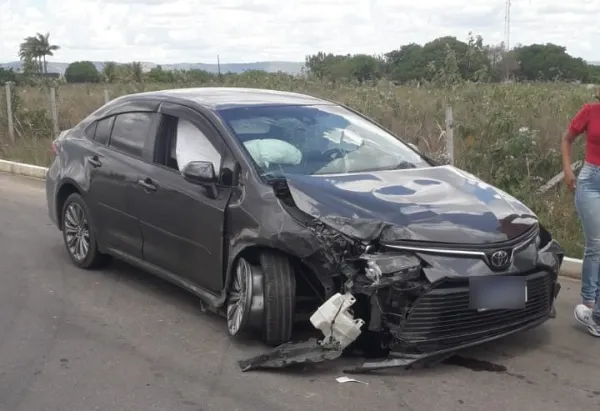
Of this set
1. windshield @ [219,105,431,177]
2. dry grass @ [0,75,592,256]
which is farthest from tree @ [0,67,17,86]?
windshield @ [219,105,431,177]

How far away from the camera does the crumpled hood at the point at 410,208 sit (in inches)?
183

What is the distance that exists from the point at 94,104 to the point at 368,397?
16.0 metres

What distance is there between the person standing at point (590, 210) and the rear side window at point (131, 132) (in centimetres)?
326

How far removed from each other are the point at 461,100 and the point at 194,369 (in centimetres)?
836

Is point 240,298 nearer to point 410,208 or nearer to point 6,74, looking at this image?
point 410,208

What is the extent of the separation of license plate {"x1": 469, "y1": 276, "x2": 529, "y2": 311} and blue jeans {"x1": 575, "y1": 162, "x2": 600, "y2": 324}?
3.31 feet

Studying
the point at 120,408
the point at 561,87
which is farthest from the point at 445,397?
the point at 561,87

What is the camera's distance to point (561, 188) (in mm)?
9188

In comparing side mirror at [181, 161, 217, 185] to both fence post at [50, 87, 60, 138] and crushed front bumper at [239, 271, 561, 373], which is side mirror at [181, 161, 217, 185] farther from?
fence post at [50, 87, 60, 138]

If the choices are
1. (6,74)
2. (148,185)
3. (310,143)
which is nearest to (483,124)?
(310,143)

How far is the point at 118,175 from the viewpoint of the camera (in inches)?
254

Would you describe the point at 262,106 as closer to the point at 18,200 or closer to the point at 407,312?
the point at 407,312

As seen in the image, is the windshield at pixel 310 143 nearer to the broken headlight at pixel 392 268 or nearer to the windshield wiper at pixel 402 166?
the windshield wiper at pixel 402 166

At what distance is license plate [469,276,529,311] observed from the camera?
15.1 ft
